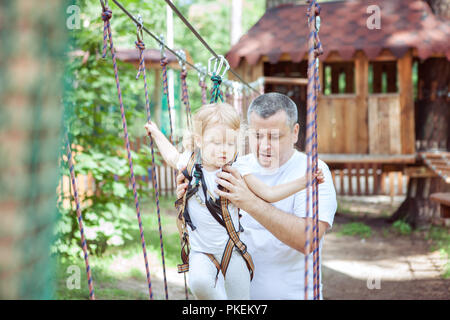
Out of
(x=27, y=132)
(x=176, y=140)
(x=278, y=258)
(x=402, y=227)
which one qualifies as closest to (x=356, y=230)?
(x=402, y=227)

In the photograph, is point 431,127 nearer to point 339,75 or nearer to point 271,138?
point 339,75

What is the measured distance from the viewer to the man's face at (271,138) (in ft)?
6.01

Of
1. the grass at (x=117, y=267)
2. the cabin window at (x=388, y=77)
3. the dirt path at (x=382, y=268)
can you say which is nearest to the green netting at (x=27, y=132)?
the grass at (x=117, y=267)

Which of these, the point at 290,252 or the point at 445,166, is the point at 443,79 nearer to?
the point at 445,166

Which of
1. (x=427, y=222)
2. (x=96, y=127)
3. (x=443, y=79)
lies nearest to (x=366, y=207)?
(x=427, y=222)

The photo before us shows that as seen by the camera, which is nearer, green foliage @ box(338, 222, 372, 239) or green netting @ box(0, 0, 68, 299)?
green netting @ box(0, 0, 68, 299)

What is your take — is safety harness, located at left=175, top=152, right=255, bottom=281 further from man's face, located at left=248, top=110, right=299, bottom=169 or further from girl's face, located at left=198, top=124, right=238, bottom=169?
man's face, located at left=248, top=110, right=299, bottom=169

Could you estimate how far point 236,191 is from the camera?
1557 mm

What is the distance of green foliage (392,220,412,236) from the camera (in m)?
7.77

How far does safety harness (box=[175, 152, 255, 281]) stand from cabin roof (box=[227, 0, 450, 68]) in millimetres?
6453

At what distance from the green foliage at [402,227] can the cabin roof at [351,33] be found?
2647 mm

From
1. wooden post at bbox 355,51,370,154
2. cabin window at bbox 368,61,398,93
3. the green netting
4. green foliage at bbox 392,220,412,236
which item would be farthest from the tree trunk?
the green netting

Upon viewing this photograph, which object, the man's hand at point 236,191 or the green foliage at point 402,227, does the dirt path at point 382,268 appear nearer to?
the green foliage at point 402,227
